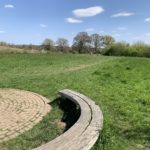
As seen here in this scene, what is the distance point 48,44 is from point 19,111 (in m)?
56.2

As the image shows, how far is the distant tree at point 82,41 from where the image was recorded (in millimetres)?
67188

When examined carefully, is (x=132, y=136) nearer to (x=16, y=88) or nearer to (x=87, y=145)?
(x=87, y=145)

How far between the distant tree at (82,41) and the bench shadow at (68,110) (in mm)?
59983

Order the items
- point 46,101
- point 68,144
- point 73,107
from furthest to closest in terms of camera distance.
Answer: point 46,101
point 73,107
point 68,144

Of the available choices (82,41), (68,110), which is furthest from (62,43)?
(68,110)

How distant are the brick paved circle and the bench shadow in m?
0.30

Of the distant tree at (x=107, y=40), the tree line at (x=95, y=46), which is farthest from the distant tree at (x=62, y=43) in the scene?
the distant tree at (x=107, y=40)

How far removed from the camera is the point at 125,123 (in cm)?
531

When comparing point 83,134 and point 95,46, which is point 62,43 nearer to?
point 95,46

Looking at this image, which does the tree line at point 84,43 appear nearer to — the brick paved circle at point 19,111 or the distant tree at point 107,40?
the distant tree at point 107,40

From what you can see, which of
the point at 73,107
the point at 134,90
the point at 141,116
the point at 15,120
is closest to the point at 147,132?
the point at 141,116

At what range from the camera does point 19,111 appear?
238 inches

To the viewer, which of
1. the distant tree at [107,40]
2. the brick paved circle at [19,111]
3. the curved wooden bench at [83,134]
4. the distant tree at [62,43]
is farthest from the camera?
the distant tree at [107,40]

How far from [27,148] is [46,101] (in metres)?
3.05
